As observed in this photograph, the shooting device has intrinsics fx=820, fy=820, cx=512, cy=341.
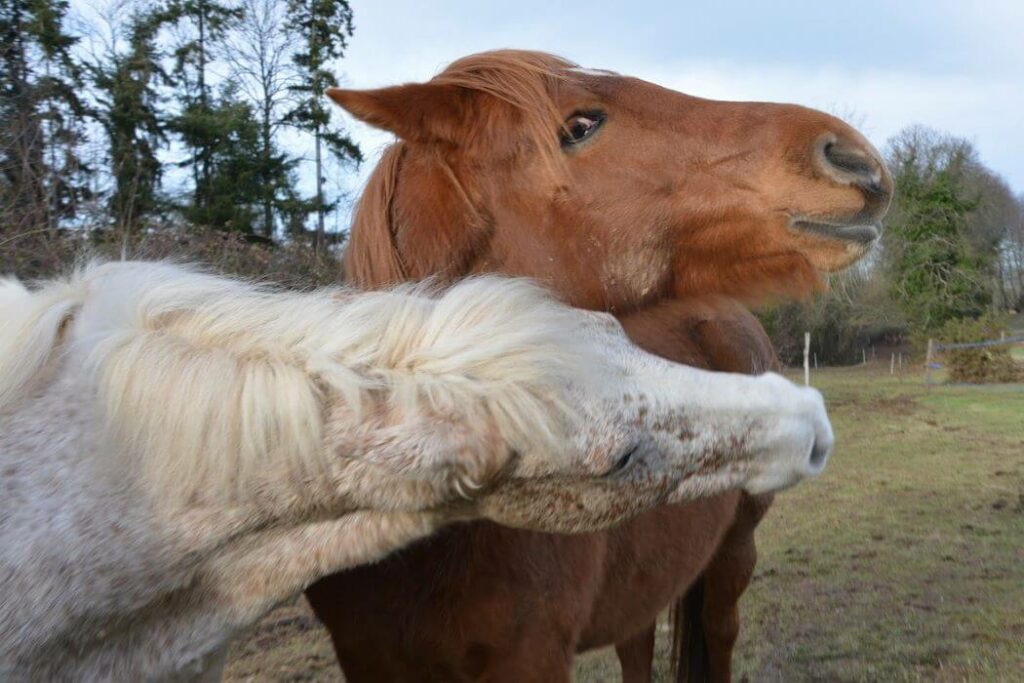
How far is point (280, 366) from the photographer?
1.35 metres

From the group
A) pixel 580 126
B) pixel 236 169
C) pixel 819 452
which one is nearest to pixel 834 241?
pixel 580 126

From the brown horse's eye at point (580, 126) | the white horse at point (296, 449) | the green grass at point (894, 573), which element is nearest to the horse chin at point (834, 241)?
the brown horse's eye at point (580, 126)

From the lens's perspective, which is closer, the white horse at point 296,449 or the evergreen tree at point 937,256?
the white horse at point 296,449

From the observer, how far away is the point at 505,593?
2021 mm

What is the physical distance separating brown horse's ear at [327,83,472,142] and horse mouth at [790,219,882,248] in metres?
0.96

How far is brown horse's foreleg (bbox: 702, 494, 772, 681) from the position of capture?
4.28 m

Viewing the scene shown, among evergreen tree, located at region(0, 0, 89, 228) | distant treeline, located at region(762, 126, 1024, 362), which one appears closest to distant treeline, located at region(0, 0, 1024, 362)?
evergreen tree, located at region(0, 0, 89, 228)

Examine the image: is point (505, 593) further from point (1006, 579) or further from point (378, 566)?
point (1006, 579)

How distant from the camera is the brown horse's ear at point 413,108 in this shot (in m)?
2.15

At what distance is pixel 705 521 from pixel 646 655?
54.7 inches

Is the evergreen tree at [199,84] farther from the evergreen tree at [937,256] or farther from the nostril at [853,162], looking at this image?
the evergreen tree at [937,256]

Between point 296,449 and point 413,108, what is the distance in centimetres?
121

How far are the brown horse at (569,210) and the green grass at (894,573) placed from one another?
3.09 meters

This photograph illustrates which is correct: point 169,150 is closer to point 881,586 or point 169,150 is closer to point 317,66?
point 317,66
